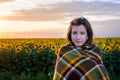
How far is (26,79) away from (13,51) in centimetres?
181

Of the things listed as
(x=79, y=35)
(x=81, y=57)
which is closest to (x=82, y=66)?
(x=81, y=57)

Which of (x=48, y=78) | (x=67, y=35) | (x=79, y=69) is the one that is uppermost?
(x=67, y=35)

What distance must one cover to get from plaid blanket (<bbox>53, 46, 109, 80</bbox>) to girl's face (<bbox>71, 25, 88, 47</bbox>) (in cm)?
16

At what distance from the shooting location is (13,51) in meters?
12.0

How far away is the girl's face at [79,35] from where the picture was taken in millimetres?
4598

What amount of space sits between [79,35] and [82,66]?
0.39 meters

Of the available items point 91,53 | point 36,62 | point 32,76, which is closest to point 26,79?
point 32,76

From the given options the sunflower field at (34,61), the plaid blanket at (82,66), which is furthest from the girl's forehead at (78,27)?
the sunflower field at (34,61)

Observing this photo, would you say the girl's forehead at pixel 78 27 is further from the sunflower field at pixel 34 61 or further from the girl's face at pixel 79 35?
the sunflower field at pixel 34 61

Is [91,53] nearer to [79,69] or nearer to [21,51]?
[79,69]

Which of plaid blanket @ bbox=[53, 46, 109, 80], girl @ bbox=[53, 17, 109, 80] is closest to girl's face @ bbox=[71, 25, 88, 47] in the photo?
girl @ bbox=[53, 17, 109, 80]

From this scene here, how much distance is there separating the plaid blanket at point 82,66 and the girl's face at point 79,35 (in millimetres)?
159

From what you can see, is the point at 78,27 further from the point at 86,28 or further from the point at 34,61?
the point at 34,61

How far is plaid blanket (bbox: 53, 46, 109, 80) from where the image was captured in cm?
473
